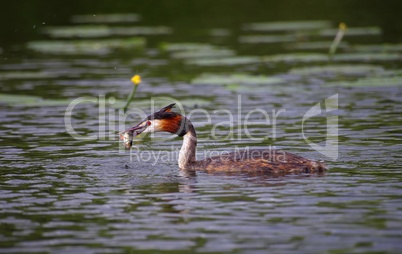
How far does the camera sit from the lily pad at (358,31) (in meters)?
28.6

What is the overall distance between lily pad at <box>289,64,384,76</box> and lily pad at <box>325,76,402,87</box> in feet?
3.99

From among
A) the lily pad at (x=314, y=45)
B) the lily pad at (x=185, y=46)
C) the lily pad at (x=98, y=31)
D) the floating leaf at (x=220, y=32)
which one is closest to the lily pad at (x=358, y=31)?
the lily pad at (x=314, y=45)

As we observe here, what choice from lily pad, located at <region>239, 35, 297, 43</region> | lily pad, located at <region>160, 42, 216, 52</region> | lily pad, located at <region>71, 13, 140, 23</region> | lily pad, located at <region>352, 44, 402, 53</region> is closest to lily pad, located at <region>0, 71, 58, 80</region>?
lily pad, located at <region>160, 42, 216, 52</region>

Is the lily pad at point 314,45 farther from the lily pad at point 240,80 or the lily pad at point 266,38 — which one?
the lily pad at point 240,80

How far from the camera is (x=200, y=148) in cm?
1538

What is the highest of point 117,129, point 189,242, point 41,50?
point 41,50

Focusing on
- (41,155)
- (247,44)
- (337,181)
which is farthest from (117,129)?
(247,44)

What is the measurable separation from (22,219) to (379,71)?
44.3 feet

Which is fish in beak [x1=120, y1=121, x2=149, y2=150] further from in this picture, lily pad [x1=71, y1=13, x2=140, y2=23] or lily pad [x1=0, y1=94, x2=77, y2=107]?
lily pad [x1=71, y1=13, x2=140, y2=23]

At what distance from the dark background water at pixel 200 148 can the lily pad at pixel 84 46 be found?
13cm

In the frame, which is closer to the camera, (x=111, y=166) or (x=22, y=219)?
(x=22, y=219)

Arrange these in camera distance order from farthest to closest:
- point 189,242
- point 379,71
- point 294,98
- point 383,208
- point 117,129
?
point 379,71 < point 294,98 < point 117,129 < point 383,208 < point 189,242

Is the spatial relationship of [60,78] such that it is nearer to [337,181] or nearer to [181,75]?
[181,75]

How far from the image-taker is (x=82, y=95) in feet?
69.3
